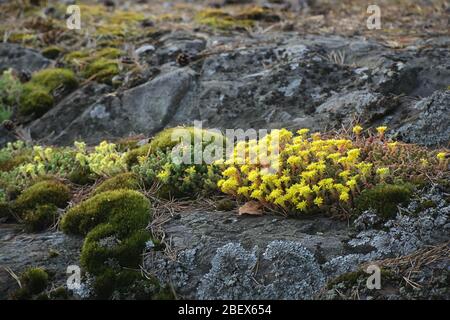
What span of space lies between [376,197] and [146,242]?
87.9 inches

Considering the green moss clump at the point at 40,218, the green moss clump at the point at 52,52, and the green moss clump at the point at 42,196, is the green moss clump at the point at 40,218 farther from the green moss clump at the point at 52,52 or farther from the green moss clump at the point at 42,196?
the green moss clump at the point at 52,52

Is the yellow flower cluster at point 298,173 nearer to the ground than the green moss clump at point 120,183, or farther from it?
farther from it

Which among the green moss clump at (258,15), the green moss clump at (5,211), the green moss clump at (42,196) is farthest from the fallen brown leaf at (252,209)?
the green moss clump at (258,15)

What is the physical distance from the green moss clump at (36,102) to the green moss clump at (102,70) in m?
0.83

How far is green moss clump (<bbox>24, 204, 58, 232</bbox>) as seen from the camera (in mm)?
5652

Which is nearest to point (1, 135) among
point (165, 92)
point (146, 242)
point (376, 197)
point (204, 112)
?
point (165, 92)

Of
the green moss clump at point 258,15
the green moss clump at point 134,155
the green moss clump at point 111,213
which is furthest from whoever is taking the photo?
the green moss clump at point 258,15

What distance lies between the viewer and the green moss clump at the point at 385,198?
4.84 m

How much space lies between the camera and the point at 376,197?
16.3 feet

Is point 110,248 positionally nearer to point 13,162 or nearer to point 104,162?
point 104,162

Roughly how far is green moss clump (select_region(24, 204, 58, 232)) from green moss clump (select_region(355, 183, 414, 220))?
3.27 m

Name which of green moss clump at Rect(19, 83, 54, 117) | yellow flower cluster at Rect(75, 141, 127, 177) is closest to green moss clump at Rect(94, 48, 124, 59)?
green moss clump at Rect(19, 83, 54, 117)

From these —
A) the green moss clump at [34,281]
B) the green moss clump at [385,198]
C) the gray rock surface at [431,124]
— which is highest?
the gray rock surface at [431,124]
